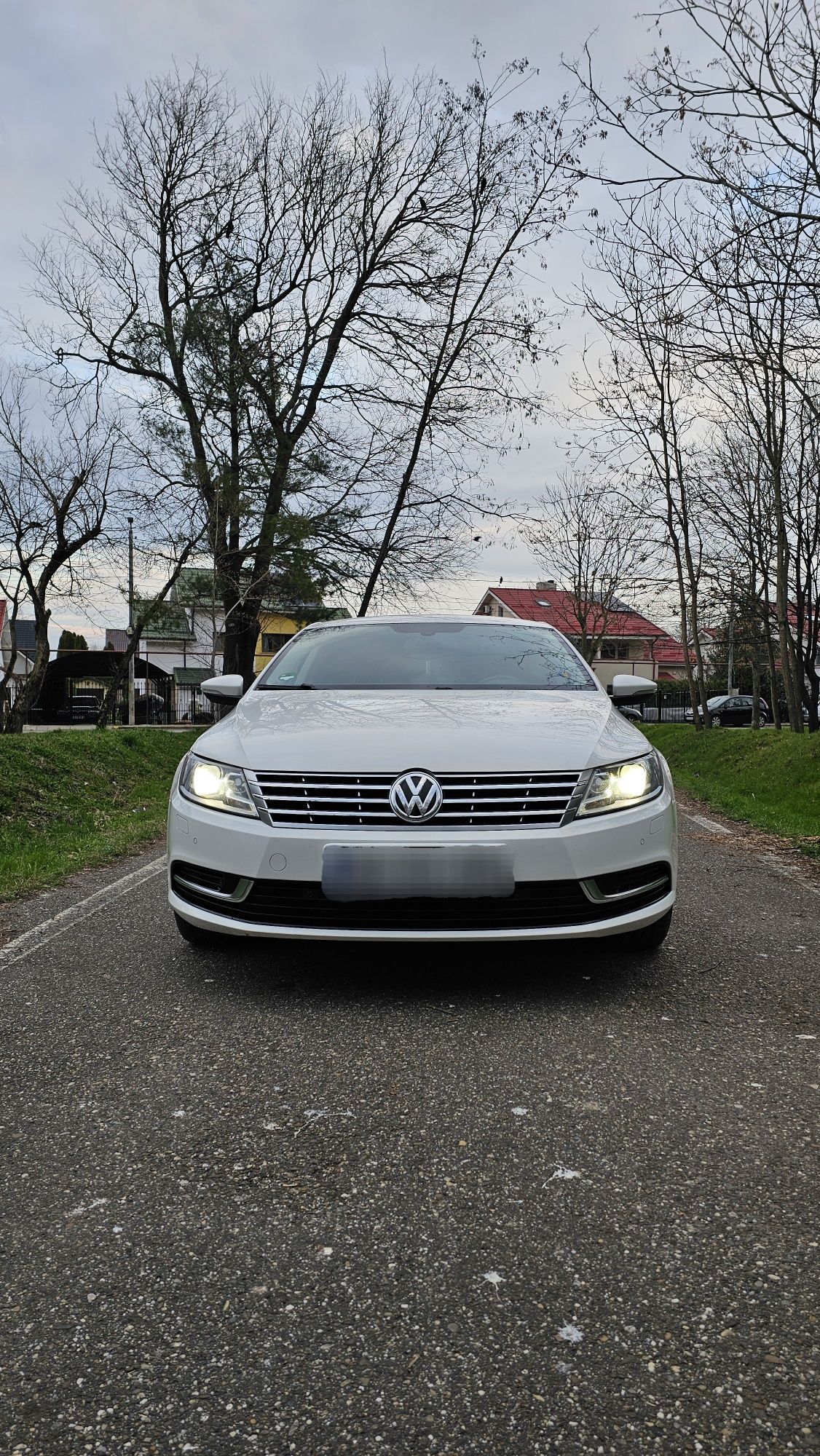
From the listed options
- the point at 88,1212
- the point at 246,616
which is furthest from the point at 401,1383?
the point at 246,616

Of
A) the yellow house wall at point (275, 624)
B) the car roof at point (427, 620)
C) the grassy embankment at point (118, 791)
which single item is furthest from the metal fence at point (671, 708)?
the car roof at point (427, 620)

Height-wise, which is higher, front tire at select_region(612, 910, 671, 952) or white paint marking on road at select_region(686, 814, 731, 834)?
front tire at select_region(612, 910, 671, 952)

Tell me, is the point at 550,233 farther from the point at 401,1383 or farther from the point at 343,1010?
the point at 401,1383

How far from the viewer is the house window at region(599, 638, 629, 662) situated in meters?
40.5

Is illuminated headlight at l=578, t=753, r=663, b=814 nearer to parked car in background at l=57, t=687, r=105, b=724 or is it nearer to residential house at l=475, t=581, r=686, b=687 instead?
residential house at l=475, t=581, r=686, b=687

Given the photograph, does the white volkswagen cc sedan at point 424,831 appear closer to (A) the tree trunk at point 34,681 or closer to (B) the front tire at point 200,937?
(B) the front tire at point 200,937

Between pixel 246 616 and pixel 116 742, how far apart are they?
608cm

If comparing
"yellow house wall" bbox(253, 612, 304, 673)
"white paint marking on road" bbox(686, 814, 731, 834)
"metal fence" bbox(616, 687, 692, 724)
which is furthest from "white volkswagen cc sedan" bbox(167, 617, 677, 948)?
"metal fence" bbox(616, 687, 692, 724)

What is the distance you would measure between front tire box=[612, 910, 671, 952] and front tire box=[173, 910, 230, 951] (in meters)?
1.55

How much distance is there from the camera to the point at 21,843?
738cm

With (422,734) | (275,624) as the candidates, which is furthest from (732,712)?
(422,734)

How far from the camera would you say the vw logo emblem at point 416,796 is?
11.0 ft

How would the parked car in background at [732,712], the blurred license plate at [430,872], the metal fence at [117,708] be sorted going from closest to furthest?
the blurred license plate at [430,872]
the metal fence at [117,708]
the parked car in background at [732,712]

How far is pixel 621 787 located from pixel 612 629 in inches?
1302
